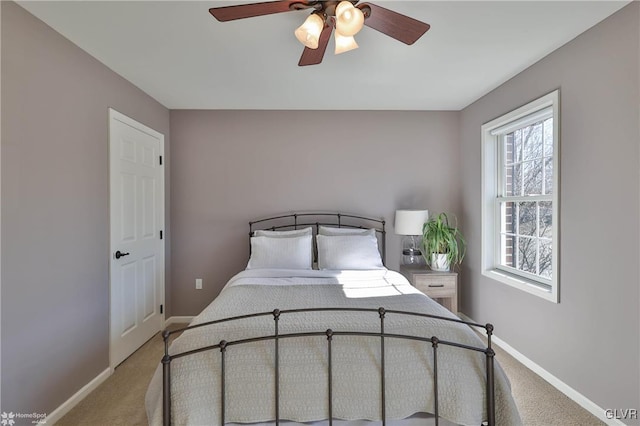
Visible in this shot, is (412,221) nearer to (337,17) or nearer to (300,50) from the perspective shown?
(300,50)

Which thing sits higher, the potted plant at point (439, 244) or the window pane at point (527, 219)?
the window pane at point (527, 219)

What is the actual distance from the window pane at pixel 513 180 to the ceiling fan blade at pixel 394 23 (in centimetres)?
198

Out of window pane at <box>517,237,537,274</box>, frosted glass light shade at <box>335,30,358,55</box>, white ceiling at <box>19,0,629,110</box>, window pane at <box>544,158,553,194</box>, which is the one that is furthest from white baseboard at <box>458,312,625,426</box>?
frosted glass light shade at <box>335,30,358,55</box>

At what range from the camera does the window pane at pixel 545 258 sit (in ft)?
8.47

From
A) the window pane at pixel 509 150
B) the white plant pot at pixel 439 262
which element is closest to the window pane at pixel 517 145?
the window pane at pixel 509 150

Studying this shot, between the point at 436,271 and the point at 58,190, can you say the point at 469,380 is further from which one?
the point at 58,190

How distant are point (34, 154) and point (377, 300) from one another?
2278 millimetres

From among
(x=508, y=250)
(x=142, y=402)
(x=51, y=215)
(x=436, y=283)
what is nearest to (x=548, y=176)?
(x=508, y=250)

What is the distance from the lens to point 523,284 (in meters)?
2.69

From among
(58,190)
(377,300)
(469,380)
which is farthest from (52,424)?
(469,380)

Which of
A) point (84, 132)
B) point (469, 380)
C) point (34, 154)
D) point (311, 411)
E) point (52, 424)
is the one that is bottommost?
point (52, 424)

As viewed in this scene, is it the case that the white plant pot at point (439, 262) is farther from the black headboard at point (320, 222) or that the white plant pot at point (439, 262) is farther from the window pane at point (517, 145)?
the window pane at point (517, 145)

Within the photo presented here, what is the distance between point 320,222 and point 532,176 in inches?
84.2

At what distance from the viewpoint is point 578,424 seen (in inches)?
76.4
